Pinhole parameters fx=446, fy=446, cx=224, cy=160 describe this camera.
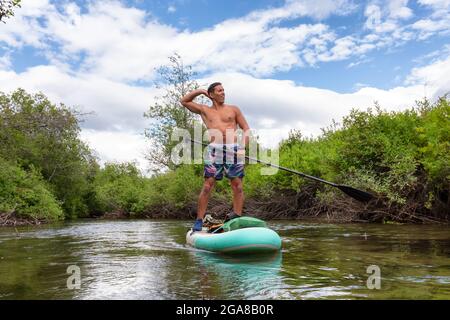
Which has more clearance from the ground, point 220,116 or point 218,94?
point 218,94

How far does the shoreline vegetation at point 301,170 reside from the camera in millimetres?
10828

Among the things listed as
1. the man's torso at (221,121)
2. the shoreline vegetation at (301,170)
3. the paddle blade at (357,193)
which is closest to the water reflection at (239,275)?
the man's torso at (221,121)

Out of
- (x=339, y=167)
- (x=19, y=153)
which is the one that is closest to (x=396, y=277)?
(x=339, y=167)

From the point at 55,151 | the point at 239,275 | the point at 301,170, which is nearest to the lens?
the point at 239,275

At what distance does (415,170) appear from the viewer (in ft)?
35.8

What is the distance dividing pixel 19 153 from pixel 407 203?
21.9m

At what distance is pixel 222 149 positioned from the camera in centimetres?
633

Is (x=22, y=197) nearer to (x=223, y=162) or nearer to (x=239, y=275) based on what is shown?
(x=223, y=162)

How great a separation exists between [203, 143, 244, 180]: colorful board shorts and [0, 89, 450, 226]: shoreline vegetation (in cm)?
565

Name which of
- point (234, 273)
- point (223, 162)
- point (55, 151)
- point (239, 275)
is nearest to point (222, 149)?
point (223, 162)

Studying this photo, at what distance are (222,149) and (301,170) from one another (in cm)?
1039

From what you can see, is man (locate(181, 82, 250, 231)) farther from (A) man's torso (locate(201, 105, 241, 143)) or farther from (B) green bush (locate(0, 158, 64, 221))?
(B) green bush (locate(0, 158, 64, 221))

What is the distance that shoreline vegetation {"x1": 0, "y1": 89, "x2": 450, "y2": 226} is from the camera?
1083 centimetres
